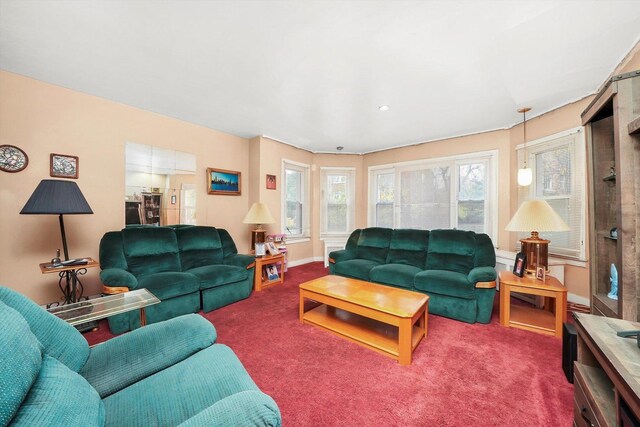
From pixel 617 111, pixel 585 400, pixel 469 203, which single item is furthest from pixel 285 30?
pixel 469 203

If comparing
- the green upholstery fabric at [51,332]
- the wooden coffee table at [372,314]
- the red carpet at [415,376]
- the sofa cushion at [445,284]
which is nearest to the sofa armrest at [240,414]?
the green upholstery fabric at [51,332]

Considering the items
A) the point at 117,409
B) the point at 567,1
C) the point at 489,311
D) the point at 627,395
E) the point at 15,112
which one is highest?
the point at 567,1

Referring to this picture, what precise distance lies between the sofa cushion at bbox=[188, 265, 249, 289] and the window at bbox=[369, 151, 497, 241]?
3091mm

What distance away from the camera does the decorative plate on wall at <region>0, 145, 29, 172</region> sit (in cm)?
238

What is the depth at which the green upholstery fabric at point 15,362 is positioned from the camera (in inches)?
22.0

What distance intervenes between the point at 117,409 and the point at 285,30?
2306mm

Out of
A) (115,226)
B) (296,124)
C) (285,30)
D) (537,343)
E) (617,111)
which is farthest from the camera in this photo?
(296,124)

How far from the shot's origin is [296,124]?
380 cm

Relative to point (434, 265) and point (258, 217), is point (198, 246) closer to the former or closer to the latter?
point (258, 217)

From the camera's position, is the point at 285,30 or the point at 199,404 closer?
the point at 199,404

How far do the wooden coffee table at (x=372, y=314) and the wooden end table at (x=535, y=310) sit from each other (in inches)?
34.9

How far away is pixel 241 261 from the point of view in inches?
132

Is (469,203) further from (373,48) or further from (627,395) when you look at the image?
(627,395)

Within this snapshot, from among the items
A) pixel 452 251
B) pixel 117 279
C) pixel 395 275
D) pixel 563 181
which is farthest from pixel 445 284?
pixel 117 279
